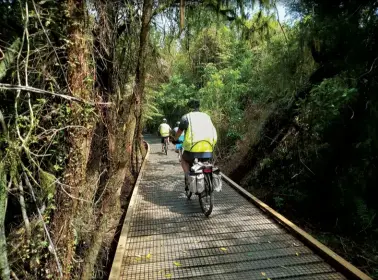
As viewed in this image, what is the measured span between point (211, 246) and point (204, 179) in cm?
138

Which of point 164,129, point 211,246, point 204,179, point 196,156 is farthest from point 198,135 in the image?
point 164,129

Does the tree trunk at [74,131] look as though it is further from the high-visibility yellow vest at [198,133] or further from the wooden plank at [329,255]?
the wooden plank at [329,255]

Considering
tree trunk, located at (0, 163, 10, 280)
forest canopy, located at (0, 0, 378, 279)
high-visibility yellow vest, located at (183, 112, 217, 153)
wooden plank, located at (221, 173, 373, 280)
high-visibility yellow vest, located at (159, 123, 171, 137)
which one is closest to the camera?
tree trunk, located at (0, 163, 10, 280)

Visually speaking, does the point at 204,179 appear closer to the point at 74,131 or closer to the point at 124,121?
the point at 124,121

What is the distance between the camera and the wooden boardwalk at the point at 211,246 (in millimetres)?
3369

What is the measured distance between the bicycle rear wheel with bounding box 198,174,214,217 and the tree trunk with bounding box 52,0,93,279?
260 cm

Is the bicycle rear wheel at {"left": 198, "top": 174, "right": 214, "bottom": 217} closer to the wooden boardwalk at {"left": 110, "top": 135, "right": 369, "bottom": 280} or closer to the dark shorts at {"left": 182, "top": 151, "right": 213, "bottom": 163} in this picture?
the wooden boardwalk at {"left": 110, "top": 135, "right": 369, "bottom": 280}

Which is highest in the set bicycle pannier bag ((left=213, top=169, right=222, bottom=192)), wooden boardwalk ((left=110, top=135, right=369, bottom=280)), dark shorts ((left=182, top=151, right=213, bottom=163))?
dark shorts ((left=182, top=151, right=213, bottom=163))

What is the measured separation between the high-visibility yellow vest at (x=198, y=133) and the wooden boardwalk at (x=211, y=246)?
1217 millimetres

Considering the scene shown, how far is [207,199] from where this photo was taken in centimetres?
554

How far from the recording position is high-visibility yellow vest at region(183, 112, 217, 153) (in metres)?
5.14

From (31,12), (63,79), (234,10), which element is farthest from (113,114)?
(234,10)

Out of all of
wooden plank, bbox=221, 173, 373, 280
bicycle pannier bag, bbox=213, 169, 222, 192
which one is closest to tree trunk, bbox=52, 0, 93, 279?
bicycle pannier bag, bbox=213, 169, 222, 192

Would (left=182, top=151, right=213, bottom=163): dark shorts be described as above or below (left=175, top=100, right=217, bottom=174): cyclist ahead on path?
below
